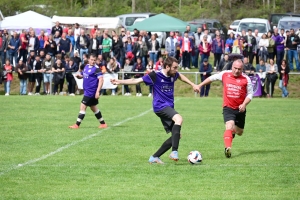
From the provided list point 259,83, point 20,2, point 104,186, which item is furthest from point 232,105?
point 20,2

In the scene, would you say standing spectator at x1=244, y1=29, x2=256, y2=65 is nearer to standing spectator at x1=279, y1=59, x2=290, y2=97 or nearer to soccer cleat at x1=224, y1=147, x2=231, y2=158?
standing spectator at x1=279, y1=59, x2=290, y2=97

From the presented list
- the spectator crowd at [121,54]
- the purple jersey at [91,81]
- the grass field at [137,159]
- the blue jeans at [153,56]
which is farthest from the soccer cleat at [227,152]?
the blue jeans at [153,56]

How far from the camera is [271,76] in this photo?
Result: 30.0 metres

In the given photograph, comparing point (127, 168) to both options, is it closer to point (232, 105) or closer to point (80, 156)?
point (80, 156)

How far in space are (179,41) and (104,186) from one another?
25.7 meters

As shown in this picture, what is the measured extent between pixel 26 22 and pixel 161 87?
104 ft

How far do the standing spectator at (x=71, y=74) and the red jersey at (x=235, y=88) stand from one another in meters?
19.7

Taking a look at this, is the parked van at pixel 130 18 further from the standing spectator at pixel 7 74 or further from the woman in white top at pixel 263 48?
the standing spectator at pixel 7 74

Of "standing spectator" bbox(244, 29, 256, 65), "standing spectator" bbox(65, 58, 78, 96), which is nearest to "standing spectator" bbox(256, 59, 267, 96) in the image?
"standing spectator" bbox(244, 29, 256, 65)

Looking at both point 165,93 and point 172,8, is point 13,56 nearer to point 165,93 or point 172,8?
point 165,93

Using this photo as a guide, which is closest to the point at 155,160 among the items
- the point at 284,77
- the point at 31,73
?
the point at 284,77

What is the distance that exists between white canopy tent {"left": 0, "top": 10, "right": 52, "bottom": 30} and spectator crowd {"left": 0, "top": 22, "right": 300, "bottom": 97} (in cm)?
745

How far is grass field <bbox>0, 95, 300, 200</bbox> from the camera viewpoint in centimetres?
862

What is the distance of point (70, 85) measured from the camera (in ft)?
103
